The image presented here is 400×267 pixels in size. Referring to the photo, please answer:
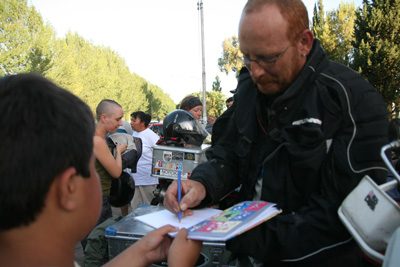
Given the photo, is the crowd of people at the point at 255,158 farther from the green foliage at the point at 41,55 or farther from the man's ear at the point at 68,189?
the green foliage at the point at 41,55

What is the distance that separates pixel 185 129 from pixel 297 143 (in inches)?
94.3

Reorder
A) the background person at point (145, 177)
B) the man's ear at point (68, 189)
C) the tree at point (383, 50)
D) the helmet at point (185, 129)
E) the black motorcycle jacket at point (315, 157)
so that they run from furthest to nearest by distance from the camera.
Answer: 1. the tree at point (383, 50)
2. the background person at point (145, 177)
3. the helmet at point (185, 129)
4. the black motorcycle jacket at point (315, 157)
5. the man's ear at point (68, 189)

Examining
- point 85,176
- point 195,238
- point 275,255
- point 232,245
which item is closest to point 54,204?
point 85,176

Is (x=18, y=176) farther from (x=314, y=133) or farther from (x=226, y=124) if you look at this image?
(x=226, y=124)

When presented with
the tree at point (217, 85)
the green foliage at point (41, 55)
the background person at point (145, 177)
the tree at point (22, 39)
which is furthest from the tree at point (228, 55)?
the background person at point (145, 177)

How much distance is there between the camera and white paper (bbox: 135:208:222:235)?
1532mm

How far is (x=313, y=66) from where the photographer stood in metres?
1.48

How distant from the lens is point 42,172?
2.95ft

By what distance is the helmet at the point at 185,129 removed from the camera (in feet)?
12.0

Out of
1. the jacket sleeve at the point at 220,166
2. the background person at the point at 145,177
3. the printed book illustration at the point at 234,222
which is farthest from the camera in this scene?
the background person at the point at 145,177

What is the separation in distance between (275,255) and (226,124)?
0.85m

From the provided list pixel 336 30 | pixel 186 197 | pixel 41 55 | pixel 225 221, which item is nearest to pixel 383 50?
pixel 336 30

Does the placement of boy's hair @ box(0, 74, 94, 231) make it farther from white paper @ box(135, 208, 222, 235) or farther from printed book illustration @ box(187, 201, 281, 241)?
white paper @ box(135, 208, 222, 235)

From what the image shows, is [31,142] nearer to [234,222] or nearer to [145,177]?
[234,222]
